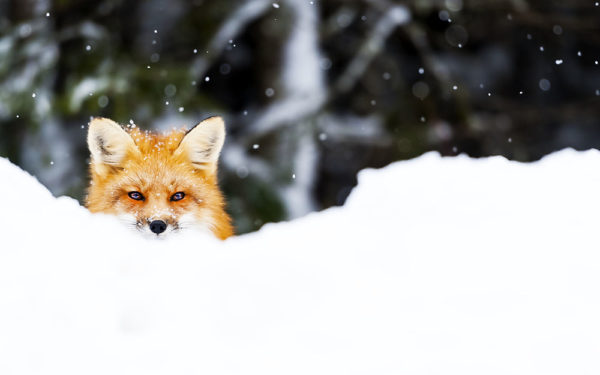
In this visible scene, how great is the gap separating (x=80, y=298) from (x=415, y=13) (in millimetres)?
7823

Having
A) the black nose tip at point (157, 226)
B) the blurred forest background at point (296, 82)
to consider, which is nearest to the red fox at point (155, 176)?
the black nose tip at point (157, 226)

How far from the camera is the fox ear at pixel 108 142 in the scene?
2.51 metres

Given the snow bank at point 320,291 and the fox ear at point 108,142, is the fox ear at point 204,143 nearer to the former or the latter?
the fox ear at point 108,142

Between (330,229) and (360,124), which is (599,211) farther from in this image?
(360,124)

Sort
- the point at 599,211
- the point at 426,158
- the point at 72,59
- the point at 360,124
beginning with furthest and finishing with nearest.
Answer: the point at 360,124 < the point at 72,59 < the point at 426,158 < the point at 599,211

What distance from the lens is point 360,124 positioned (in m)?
9.06

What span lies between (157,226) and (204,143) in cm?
41

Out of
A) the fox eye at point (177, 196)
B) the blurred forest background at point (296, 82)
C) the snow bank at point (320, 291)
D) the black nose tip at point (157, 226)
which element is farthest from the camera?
the blurred forest background at point (296, 82)

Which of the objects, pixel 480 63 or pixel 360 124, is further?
pixel 480 63

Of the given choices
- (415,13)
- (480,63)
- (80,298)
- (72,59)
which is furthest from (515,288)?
(480,63)

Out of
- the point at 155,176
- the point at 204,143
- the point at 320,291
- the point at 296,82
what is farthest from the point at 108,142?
the point at 296,82

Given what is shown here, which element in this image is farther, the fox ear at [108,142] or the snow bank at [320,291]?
the fox ear at [108,142]

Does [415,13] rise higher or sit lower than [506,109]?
higher

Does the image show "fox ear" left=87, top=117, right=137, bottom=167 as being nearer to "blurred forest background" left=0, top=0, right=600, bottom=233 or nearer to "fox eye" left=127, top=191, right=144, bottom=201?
"fox eye" left=127, top=191, right=144, bottom=201
